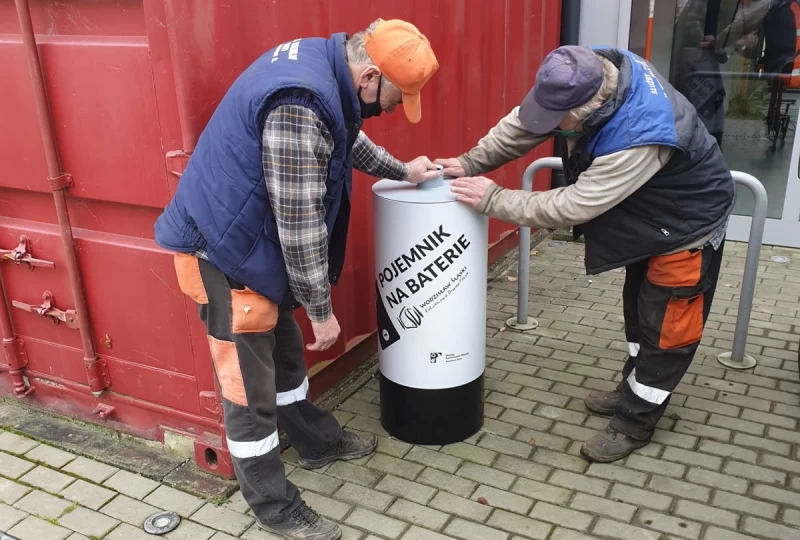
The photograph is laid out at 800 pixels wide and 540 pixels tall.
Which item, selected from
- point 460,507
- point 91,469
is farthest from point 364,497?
point 91,469

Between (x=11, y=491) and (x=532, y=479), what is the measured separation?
7.52ft

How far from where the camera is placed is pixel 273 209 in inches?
92.5

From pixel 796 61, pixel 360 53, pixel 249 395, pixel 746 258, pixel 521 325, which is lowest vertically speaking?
pixel 521 325

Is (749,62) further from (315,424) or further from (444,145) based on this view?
(315,424)

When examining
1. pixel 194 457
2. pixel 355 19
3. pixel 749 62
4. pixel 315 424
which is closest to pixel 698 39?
pixel 749 62

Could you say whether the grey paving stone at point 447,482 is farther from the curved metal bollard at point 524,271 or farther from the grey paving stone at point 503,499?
the curved metal bollard at point 524,271

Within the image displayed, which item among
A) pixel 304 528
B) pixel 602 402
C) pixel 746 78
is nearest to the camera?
pixel 304 528

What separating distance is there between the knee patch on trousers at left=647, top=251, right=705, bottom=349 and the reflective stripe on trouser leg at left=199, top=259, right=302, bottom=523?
1668 mm

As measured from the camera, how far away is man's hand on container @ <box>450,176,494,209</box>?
2908 mm

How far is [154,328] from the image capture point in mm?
3176

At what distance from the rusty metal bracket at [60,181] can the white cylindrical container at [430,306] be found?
1.34 meters

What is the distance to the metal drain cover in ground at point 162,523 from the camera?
2.81 m

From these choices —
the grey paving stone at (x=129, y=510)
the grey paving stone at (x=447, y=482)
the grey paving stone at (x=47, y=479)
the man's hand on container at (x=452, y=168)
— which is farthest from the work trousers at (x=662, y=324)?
the grey paving stone at (x=47, y=479)

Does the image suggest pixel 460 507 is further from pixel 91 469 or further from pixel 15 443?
pixel 15 443
